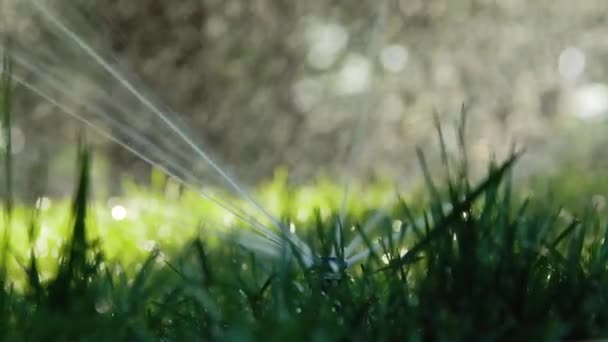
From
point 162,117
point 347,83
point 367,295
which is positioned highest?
point 347,83

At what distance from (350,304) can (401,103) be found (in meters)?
4.10

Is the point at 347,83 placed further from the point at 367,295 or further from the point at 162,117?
the point at 367,295

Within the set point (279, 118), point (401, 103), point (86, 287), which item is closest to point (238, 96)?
point (279, 118)

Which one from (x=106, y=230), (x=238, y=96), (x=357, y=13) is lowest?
(x=106, y=230)

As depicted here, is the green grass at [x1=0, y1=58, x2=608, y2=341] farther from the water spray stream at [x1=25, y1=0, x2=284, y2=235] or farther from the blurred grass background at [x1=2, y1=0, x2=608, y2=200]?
the blurred grass background at [x1=2, y1=0, x2=608, y2=200]

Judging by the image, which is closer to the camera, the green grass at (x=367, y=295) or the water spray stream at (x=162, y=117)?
the green grass at (x=367, y=295)

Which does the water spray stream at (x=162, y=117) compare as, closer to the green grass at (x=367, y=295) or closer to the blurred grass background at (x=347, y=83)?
the green grass at (x=367, y=295)

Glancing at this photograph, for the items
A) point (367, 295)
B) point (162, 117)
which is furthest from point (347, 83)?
point (367, 295)

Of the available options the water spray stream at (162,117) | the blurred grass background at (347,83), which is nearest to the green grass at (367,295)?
the water spray stream at (162,117)

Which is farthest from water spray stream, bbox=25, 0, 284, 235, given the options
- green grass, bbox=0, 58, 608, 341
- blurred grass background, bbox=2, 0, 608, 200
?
blurred grass background, bbox=2, 0, 608, 200

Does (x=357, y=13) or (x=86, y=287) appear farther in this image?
(x=357, y=13)

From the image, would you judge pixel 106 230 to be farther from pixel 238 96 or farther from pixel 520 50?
pixel 520 50

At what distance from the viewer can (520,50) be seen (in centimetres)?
480

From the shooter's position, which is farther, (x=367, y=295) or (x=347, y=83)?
(x=347, y=83)
